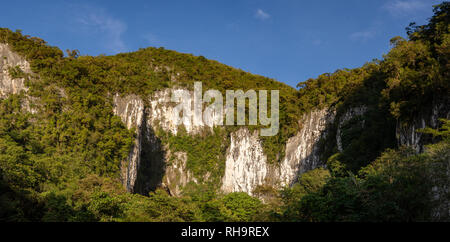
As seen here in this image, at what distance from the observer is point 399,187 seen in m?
12.5

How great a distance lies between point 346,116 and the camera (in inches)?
1224

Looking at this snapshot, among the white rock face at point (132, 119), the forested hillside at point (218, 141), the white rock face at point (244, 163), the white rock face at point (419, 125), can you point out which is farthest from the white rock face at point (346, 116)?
the white rock face at point (132, 119)

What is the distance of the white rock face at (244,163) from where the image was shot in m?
37.7

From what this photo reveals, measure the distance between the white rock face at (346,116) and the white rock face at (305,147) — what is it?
236 centimetres

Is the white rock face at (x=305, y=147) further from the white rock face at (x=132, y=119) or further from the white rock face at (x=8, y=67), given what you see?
the white rock face at (x=8, y=67)

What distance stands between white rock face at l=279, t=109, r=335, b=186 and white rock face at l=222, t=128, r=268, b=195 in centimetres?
238

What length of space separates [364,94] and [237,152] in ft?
48.4

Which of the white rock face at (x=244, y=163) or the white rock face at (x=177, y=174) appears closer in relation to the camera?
the white rock face at (x=244, y=163)

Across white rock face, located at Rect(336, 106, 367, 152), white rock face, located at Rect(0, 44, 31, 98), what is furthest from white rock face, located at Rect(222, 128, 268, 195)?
white rock face, located at Rect(0, 44, 31, 98)

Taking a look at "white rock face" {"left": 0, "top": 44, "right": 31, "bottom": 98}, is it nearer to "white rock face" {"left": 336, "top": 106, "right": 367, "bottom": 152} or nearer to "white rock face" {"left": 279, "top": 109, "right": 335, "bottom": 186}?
"white rock face" {"left": 279, "top": 109, "right": 335, "bottom": 186}

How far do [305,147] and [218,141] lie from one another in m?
9.97

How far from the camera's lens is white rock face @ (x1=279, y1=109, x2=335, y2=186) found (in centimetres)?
3412

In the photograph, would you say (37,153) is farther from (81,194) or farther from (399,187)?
(399,187)
